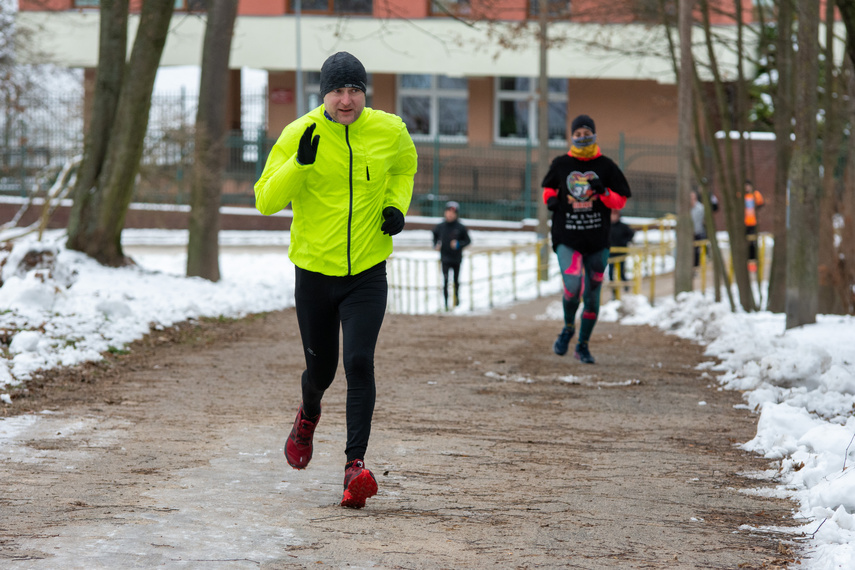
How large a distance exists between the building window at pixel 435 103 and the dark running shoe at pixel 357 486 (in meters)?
30.4

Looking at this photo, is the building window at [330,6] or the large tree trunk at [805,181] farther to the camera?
the building window at [330,6]

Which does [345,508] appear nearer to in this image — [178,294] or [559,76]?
[178,294]

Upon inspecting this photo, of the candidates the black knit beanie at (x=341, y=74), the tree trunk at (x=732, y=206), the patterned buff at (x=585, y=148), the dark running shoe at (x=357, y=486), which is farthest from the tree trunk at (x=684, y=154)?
the dark running shoe at (x=357, y=486)

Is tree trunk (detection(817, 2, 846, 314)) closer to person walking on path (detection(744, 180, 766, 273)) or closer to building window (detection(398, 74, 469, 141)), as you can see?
person walking on path (detection(744, 180, 766, 273))

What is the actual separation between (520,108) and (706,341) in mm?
24056

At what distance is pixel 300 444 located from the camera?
5109 millimetres

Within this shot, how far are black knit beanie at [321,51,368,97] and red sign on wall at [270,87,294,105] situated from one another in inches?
1188

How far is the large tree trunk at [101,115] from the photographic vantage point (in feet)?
45.9

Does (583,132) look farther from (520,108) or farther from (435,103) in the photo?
(435,103)

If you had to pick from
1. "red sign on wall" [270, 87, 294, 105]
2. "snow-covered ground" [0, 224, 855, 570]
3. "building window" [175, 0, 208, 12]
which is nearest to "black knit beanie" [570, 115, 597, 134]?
"snow-covered ground" [0, 224, 855, 570]

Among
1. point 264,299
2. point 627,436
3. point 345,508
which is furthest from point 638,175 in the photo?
point 345,508

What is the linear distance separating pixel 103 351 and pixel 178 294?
155 inches

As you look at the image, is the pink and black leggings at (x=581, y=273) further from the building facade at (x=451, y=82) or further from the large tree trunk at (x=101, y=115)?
the building facade at (x=451, y=82)

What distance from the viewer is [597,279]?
902 centimetres
